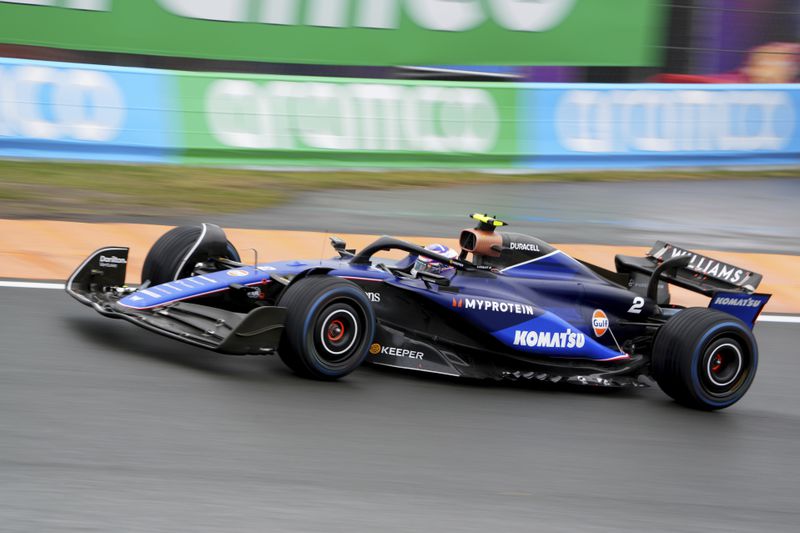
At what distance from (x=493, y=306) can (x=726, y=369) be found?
1.49 metres

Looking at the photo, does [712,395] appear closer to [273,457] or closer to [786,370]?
[786,370]

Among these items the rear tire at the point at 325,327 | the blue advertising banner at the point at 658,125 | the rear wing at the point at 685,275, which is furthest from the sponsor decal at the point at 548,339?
the blue advertising banner at the point at 658,125

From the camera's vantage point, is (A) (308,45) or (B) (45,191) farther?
(A) (308,45)

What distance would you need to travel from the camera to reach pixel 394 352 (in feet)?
21.9

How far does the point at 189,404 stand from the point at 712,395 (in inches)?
123

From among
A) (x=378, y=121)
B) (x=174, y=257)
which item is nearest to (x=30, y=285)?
(x=174, y=257)

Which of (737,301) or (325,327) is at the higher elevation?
(737,301)

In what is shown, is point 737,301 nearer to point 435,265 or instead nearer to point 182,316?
point 435,265

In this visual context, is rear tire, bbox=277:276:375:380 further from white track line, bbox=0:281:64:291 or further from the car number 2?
white track line, bbox=0:281:64:291

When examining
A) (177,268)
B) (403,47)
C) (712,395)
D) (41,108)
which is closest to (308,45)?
(403,47)

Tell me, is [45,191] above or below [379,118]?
below

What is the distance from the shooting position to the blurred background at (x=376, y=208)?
511 cm

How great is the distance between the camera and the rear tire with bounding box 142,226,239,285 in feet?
23.3

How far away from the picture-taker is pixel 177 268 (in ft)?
23.3
